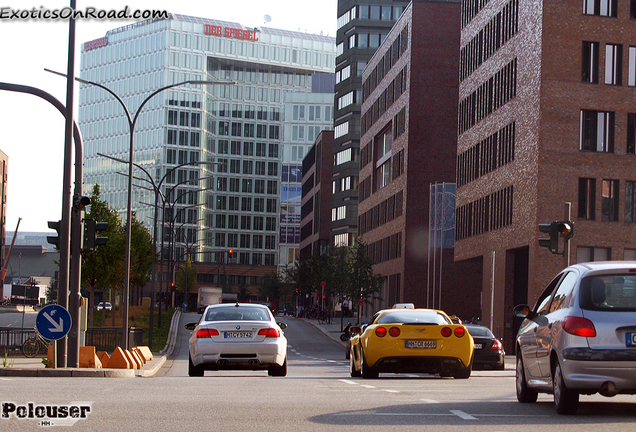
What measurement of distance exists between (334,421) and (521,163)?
43.9 meters

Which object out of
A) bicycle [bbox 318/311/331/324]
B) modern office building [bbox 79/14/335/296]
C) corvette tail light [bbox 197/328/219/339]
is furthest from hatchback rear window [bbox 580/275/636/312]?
modern office building [bbox 79/14/335/296]

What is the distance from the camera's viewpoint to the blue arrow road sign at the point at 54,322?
1830cm

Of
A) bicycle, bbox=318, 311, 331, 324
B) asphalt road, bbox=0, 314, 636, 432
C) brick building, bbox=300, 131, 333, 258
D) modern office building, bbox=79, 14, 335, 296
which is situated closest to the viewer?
asphalt road, bbox=0, 314, 636, 432

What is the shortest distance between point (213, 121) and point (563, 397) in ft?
540

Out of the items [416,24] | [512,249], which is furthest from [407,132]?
[512,249]

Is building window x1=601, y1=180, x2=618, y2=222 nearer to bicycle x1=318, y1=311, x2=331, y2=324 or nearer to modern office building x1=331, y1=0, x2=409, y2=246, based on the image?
bicycle x1=318, y1=311, x2=331, y2=324

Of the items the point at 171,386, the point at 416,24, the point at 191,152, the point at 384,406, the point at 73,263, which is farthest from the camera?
the point at 191,152

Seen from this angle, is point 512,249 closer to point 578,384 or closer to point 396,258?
point 396,258

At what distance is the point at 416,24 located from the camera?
7881cm

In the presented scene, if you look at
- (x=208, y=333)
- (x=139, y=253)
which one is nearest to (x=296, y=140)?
(x=139, y=253)

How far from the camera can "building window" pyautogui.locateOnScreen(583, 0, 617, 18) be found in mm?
50344

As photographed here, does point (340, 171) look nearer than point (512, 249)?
No

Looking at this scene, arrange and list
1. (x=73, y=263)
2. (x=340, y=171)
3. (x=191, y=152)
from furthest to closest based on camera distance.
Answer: (x=191, y=152)
(x=340, y=171)
(x=73, y=263)

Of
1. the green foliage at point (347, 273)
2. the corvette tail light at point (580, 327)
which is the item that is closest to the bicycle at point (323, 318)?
the green foliage at point (347, 273)
